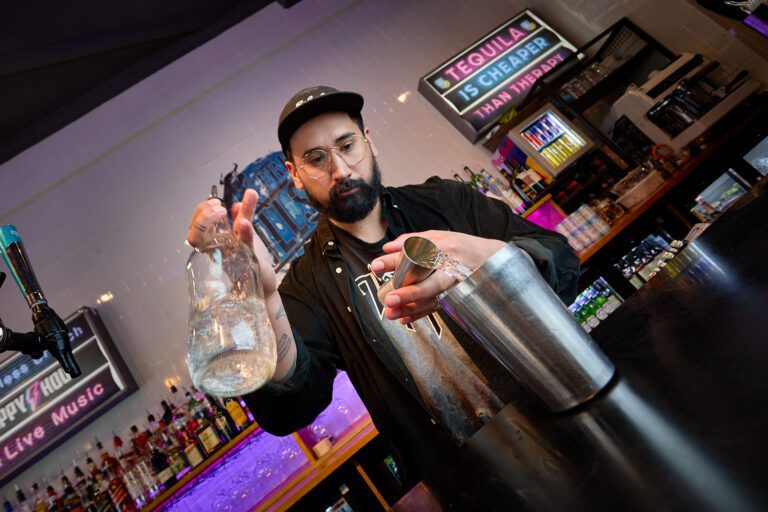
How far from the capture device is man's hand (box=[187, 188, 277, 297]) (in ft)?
3.23

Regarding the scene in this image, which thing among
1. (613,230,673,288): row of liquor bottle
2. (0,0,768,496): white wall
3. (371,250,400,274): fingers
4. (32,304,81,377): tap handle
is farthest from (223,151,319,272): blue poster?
(371,250,400,274): fingers

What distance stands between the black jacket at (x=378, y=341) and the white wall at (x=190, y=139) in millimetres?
2026

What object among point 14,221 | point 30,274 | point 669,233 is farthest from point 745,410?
point 14,221

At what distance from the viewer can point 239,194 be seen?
12.2ft

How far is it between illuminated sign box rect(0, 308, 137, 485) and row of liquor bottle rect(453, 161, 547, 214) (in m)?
2.68

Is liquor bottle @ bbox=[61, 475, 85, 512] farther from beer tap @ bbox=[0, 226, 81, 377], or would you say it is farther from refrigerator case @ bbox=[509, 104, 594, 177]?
refrigerator case @ bbox=[509, 104, 594, 177]

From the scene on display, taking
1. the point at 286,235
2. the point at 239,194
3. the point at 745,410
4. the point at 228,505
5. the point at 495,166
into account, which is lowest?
the point at 745,410

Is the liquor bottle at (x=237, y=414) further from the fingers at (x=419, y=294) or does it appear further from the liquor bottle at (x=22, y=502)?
the fingers at (x=419, y=294)

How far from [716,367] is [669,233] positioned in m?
2.90

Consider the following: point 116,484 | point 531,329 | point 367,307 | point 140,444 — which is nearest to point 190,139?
point 140,444

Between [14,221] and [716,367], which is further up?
[14,221]

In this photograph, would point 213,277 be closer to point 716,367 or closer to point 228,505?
point 716,367

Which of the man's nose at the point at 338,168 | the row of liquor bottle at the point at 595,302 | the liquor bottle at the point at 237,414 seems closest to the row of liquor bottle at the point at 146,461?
the liquor bottle at the point at 237,414

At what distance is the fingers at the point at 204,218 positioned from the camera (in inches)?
40.0
